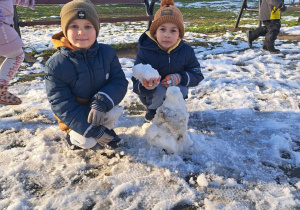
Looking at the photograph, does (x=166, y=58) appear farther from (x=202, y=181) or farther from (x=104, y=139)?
(x=202, y=181)

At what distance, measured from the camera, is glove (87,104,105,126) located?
1.90 m

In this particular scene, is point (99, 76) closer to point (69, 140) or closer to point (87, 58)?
point (87, 58)

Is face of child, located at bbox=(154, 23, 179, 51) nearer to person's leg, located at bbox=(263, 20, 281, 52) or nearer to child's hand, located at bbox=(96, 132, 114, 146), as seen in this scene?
child's hand, located at bbox=(96, 132, 114, 146)

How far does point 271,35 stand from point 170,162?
4281mm

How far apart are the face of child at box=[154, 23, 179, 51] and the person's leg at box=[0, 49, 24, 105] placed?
148cm

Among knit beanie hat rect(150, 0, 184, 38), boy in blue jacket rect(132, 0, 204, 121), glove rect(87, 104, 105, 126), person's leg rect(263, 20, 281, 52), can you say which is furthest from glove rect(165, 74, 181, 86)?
person's leg rect(263, 20, 281, 52)

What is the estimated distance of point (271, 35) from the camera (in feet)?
16.8

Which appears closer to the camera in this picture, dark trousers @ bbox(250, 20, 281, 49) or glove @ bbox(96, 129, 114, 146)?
glove @ bbox(96, 129, 114, 146)

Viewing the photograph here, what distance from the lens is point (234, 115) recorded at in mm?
2750

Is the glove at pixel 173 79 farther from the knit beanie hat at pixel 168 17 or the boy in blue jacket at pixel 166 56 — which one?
the knit beanie hat at pixel 168 17

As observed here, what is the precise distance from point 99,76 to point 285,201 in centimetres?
158

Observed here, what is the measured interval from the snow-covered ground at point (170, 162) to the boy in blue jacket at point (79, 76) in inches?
10.7

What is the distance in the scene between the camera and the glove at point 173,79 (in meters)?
2.35

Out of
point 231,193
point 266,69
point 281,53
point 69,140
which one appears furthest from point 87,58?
point 281,53
